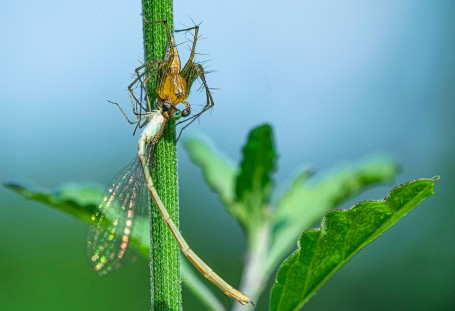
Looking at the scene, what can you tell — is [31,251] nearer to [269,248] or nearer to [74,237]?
[74,237]

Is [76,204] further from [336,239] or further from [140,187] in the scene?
[336,239]

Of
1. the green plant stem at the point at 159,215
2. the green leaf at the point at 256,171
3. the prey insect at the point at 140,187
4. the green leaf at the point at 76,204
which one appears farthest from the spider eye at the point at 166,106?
the green leaf at the point at 256,171

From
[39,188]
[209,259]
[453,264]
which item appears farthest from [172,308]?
[453,264]

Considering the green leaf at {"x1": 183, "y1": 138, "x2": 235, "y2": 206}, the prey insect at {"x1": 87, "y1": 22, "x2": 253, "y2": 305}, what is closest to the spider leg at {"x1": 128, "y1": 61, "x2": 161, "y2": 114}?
the prey insect at {"x1": 87, "y1": 22, "x2": 253, "y2": 305}

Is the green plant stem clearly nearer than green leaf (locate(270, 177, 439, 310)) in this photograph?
Yes

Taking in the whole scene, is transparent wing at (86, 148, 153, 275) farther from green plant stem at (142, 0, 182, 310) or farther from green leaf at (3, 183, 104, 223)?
green plant stem at (142, 0, 182, 310)

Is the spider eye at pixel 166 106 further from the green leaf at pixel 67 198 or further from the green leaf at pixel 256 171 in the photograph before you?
the green leaf at pixel 256 171

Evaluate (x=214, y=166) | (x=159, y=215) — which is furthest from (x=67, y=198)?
(x=214, y=166)
